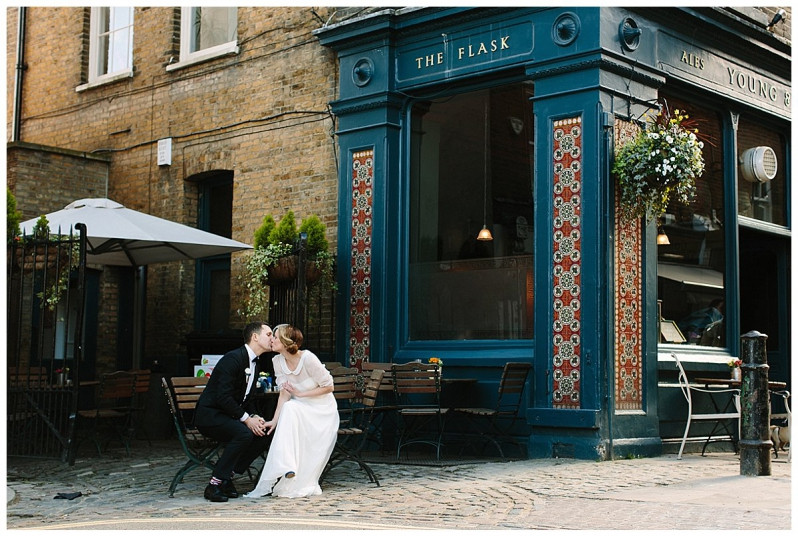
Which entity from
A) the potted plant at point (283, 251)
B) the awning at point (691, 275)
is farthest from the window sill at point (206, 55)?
the awning at point (691, 275)

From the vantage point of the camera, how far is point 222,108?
45.1ft

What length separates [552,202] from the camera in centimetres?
1036

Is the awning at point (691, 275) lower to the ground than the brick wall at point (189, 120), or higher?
lower

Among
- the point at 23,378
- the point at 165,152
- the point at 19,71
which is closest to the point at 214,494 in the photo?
the point at 23,378

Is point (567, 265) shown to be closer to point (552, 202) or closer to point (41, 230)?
point (552, 202)

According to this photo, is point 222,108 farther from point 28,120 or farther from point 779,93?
point 779,93

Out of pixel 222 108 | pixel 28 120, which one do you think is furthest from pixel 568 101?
pixel 28 120

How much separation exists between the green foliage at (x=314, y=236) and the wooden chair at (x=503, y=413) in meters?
2.55

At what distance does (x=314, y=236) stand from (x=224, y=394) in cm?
400

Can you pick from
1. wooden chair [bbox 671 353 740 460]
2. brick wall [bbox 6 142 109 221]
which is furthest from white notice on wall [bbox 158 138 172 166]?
wooden chair [bbox 671 353 740 460]

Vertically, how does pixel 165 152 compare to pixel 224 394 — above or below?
above

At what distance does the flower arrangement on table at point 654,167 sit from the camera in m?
9.95

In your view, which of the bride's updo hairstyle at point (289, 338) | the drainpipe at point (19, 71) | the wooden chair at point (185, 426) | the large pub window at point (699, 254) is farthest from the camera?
the drainpipe at point (19, 71)

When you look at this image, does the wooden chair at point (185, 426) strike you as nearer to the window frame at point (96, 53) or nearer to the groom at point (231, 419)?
the groom at point (231, 419)
